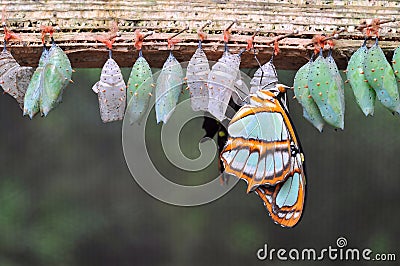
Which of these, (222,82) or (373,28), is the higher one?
(373,28)

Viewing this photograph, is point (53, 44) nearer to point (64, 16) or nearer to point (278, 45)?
point (64, 16)

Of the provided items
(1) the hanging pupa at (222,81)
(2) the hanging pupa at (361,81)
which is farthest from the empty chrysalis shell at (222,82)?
(2) the hanging pupa at (361,81)

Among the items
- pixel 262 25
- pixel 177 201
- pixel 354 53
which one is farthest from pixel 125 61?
pixel 177 201

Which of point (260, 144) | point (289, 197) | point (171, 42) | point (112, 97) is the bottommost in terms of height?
point (289, 197)

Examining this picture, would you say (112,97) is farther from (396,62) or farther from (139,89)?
(396,62)

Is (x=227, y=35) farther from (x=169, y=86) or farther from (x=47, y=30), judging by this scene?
(x=47, y=30)

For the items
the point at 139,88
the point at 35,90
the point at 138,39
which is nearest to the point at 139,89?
the point at 139,88

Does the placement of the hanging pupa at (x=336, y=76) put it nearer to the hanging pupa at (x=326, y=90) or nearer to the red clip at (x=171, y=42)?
the hanging pupa at (x=326, y=90)

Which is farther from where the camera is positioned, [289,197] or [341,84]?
[341,84]
